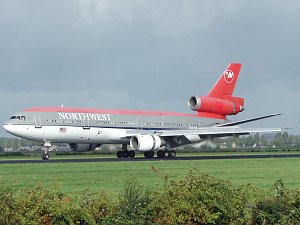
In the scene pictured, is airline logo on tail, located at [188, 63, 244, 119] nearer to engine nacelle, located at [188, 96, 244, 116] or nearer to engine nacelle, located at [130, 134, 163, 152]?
engine nacelle, located at [188, 96, 244, 116]

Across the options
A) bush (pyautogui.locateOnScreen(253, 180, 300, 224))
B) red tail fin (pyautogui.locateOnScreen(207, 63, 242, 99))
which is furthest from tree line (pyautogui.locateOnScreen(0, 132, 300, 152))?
bush (pyautogui.locateOnScreen(253, 180, 300, 224))

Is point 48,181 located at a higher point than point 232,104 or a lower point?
lower

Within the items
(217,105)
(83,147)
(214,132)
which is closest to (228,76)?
(217,105)

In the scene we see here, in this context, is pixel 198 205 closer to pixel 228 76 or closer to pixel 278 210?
pixel 278 210

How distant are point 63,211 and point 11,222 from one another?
1.02 meters

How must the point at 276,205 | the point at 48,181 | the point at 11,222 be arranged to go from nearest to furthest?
the point at 11,222 < the point at 276,205 < the point at 48,181

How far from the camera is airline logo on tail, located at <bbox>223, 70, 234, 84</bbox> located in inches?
2757

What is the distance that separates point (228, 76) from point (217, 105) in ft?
15.0

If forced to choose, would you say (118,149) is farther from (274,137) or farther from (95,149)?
→ (274,137)

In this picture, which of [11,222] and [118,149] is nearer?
[11,222]

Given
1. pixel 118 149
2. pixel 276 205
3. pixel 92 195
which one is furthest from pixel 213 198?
pixel 118 149

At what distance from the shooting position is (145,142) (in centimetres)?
5653

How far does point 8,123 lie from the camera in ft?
183

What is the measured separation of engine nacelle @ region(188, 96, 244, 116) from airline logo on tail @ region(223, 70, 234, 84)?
179cm
